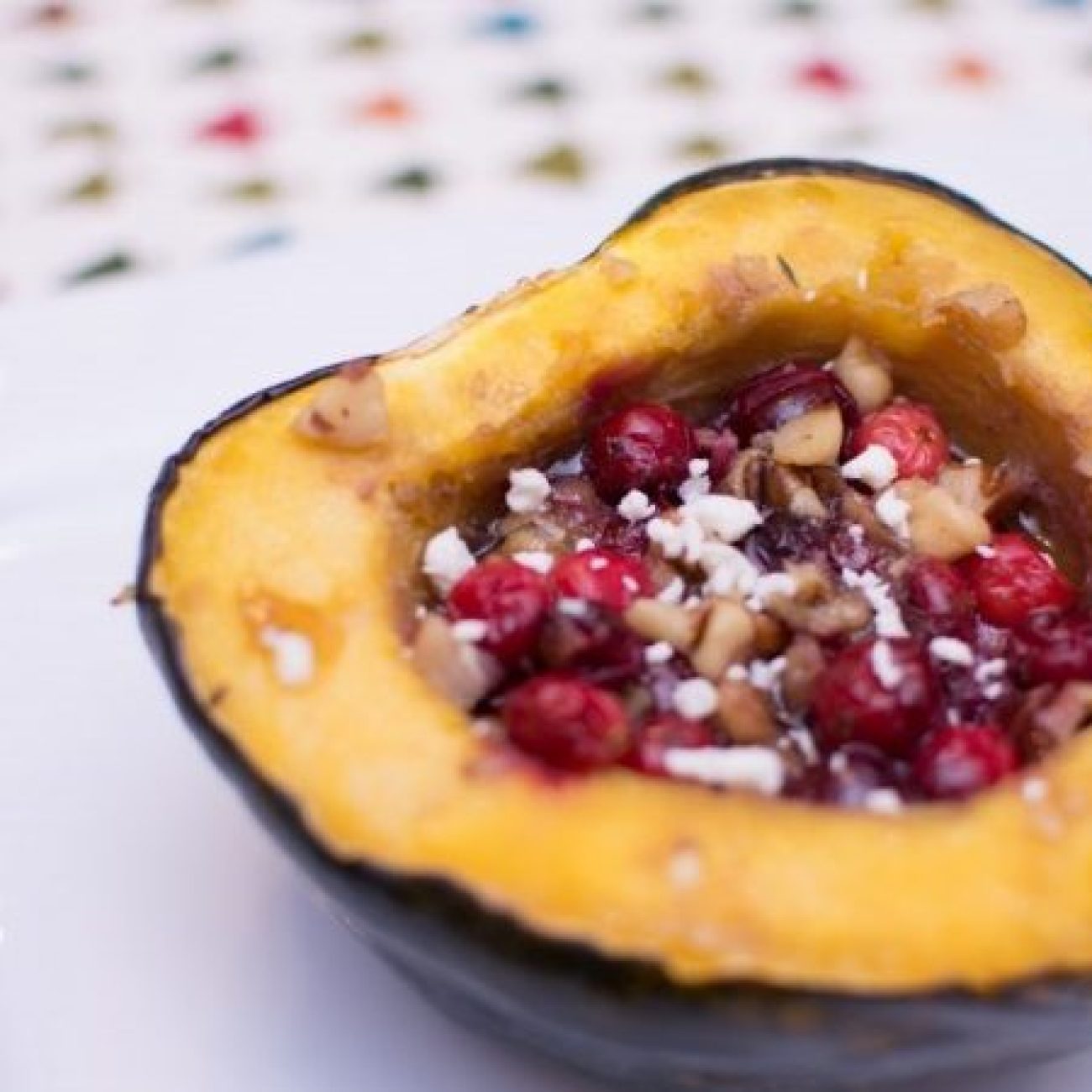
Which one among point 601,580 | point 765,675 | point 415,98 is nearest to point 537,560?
point 601,580

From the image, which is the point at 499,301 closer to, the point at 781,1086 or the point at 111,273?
the point at 781,1086

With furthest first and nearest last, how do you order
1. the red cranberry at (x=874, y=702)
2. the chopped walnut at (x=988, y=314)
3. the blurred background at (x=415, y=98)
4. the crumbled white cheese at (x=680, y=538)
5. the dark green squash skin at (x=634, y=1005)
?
1. the blurred background at (x=415, y=98)
2. the chopped walnut at (x=988, y=314)
3. the crumbled white cheese at (x=680, y=538)
4. the red cranberry at (x=874, y=702)
5. the dark green squash skin at (x=634, y=1005)

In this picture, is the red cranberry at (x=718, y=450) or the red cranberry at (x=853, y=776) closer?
the red cranberry at (x=853, y=776)

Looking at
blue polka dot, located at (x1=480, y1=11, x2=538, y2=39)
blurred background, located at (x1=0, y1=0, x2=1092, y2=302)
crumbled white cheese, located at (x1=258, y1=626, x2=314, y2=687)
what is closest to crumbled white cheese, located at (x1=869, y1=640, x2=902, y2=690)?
crumbled white cheese, located at (x1=258, y1=626, x2=314, y2=687)

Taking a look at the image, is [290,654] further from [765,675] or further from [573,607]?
[765,675]

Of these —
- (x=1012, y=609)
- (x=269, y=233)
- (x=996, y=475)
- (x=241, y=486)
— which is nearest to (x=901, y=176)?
(x=996, y=475)

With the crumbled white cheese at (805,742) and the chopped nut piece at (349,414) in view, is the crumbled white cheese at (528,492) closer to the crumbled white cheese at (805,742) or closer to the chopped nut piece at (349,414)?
the chopped nut piece at (349,414)

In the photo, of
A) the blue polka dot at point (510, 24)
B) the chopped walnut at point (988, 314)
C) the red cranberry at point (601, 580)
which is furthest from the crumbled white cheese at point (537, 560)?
the blue polka dot at point (510, 24)
